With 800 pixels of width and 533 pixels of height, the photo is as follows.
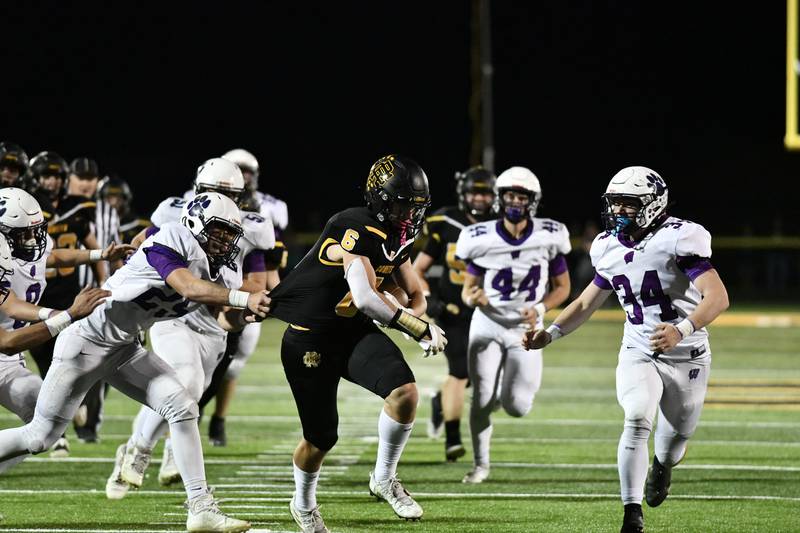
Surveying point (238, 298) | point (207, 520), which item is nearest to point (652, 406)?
point (238, 298)

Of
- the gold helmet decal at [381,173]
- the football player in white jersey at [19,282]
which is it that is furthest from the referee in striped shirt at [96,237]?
the gold helmet decal at [381,173]

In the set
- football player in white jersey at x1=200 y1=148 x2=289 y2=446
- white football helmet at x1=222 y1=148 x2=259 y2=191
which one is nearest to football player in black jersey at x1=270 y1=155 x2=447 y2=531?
football player in white jersey at x1=200 y1=148 x2=289 y2=446

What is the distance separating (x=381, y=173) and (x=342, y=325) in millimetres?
639

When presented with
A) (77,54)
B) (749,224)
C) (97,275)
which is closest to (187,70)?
(77,54)

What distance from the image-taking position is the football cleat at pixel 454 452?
770cm

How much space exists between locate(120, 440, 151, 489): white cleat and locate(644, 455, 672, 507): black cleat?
7.62 ft

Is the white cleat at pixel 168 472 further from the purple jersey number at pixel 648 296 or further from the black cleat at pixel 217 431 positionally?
the purple jersey number at pixel 648 296

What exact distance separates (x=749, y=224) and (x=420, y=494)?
76.9 feet

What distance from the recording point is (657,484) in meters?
5.83

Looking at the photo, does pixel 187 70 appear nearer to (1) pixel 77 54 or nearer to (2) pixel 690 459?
(1) pixel 77 54

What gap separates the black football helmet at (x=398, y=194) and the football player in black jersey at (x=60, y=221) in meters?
3.22

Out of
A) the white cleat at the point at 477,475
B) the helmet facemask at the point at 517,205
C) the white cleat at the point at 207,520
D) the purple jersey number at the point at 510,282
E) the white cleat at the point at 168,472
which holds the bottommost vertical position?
the white cleat at the point at 477,475

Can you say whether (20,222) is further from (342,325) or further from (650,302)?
(650,302)

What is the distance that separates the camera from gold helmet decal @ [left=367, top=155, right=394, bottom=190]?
5.36 m
